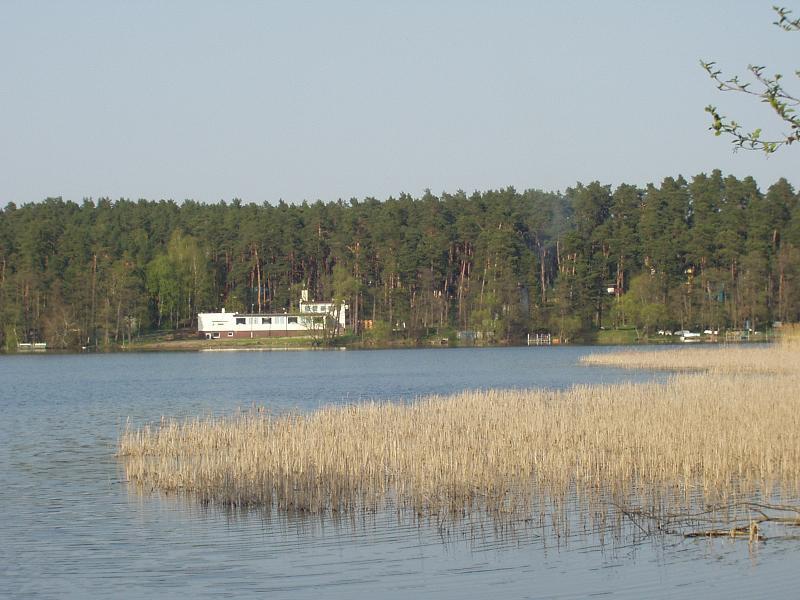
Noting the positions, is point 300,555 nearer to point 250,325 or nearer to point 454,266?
point 250,325

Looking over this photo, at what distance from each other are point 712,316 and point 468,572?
271 ft

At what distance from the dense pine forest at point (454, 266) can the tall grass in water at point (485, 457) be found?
71.8 metres

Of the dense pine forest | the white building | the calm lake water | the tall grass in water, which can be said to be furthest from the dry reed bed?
the white building

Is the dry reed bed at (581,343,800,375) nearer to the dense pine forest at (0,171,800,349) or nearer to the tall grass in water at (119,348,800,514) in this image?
the tall grass in water at (119,348,800,514)

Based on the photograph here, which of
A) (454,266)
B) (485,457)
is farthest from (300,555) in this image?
(454,266)

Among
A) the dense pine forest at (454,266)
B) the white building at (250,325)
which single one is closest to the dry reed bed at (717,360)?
the dense pine forest at (454,266)

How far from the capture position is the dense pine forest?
9262 cm

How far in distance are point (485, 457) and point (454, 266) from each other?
89.3m

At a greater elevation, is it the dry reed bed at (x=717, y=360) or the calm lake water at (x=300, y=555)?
the dry reed bed at (x=717, y=360)

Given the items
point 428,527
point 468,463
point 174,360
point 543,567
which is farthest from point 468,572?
point 174,360

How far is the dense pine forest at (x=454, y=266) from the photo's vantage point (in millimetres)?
92625

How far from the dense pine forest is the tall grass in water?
2827 inches

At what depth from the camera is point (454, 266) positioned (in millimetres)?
105562

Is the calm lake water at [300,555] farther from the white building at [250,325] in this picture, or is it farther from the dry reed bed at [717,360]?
the white building at [250,325]
